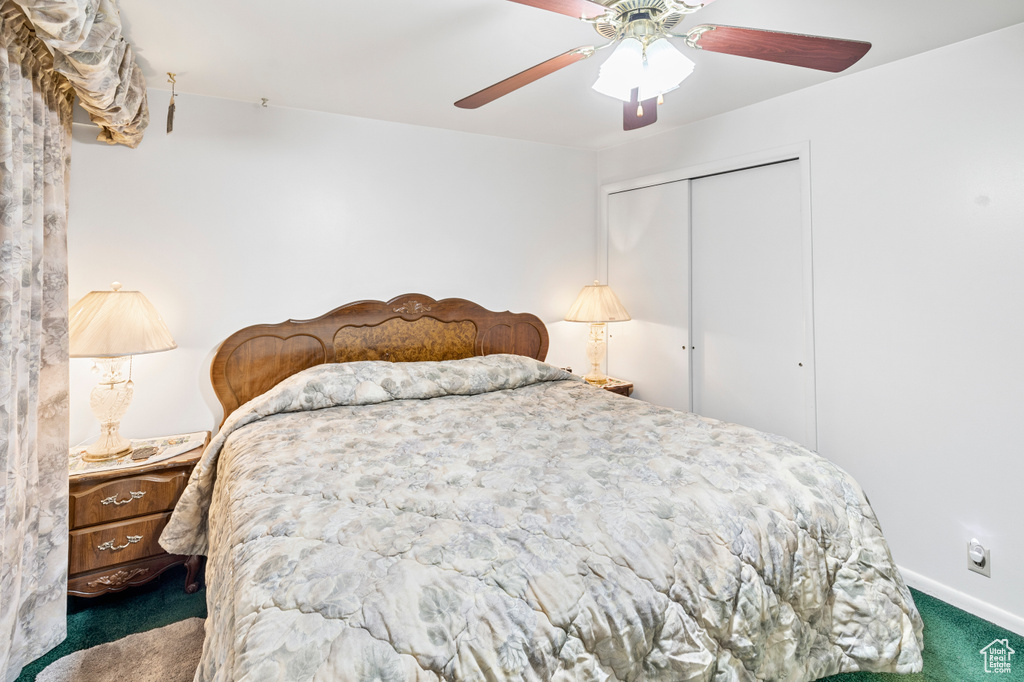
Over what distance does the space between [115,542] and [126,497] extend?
0.19 m

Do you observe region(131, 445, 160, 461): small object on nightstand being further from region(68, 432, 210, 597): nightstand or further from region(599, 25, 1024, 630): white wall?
region(599, 25, 1024, 630): white wall

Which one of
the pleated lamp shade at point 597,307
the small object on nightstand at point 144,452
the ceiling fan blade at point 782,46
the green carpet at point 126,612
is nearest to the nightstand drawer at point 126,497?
the small object on nightstand at point 144,452

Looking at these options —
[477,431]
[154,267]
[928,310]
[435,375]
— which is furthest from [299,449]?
[928,310]

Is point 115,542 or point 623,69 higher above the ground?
point 623,69

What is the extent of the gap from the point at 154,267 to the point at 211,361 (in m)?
0.53

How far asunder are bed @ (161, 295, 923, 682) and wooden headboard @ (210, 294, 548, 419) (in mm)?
453

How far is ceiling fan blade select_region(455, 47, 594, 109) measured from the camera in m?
1.56

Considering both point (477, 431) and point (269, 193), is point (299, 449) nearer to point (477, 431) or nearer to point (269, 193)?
point (477, 431)

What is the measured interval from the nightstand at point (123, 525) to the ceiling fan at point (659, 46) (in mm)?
2167

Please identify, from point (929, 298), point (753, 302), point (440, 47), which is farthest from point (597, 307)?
point (440, 47)

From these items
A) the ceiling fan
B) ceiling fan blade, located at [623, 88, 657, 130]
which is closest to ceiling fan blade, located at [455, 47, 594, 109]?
the ceiling fan

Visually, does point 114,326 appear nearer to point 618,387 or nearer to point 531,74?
point 531,74

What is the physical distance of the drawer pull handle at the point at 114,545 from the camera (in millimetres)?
2115

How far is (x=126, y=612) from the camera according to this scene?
2133mm
